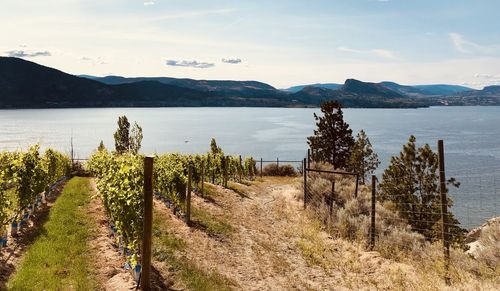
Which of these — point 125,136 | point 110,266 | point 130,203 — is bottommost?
point 110,266

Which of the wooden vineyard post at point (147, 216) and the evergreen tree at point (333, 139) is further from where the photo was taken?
the evergreen tree at point (333, 139)

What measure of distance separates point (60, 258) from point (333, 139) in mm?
40245

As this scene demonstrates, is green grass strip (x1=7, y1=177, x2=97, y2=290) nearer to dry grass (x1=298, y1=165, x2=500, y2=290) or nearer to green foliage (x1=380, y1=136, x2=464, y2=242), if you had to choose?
dry grass (x1=298, y1=165, x2=500, y2=290)

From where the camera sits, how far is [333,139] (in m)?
49.1

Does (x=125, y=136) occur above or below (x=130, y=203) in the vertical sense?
below

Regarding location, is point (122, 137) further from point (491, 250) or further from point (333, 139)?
point (491, 250)

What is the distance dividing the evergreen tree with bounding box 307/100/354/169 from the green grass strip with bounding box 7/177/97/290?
35.0 m

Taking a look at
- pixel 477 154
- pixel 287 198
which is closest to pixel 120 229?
pixel 287 198

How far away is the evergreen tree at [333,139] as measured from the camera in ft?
160

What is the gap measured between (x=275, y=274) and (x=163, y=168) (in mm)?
12088

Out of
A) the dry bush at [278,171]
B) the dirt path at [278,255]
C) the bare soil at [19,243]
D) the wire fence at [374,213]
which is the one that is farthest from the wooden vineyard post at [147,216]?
the dry bush at [278,171]

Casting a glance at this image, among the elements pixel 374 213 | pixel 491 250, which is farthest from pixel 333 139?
pixel 491 250

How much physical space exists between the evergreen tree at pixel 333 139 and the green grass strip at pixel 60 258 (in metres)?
35.0

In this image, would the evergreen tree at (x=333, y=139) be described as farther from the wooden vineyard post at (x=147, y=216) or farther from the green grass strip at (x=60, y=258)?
the wooden vineyard post at (x=147, y=216)
